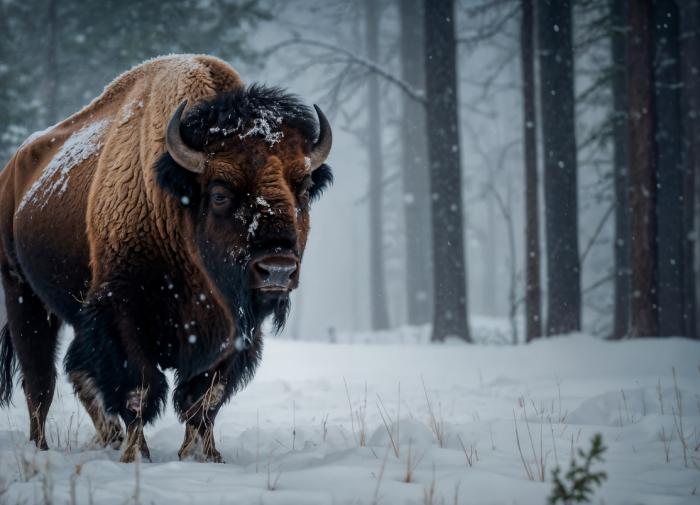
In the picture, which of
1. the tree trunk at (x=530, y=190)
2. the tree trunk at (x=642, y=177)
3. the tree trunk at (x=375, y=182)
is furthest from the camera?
the tree trunk at (x=375, y=182)

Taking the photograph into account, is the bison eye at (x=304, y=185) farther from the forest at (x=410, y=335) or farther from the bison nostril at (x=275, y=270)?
the bison nostril at (x=275, y=270)

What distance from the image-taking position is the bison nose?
123 inches

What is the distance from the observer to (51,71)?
14711mm

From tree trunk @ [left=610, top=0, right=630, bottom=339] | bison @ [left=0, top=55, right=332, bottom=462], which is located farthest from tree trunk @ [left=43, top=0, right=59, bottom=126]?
tree trunk @ [left=610, top=0, right=630, bottom=339]

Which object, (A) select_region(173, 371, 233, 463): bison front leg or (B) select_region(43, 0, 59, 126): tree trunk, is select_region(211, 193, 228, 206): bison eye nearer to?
(A) select_region(173, 371, 233, 463): bison front leg

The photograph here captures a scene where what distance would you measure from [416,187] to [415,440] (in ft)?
56.0

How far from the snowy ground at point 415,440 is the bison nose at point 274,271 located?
3.03ft

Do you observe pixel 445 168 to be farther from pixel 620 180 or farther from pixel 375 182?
pixel 375 182

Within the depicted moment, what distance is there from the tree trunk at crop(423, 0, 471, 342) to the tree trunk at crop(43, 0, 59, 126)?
948 cm

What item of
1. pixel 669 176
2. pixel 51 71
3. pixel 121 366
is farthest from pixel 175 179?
pixel 51 71

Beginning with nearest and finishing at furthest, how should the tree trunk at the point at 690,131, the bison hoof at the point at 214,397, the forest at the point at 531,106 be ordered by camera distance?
1. the bison hoof at the point at 214,397
2. the forest at the point at 531,106
3. the tree trunk at the point at 690,131

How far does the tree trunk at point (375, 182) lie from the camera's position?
2095 centimetres

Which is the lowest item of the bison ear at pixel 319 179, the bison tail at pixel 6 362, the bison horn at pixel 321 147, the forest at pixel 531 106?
the bison tail at pixel 6 362

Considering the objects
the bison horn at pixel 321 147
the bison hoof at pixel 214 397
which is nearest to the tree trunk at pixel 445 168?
the bison horn at pixel 321 147
